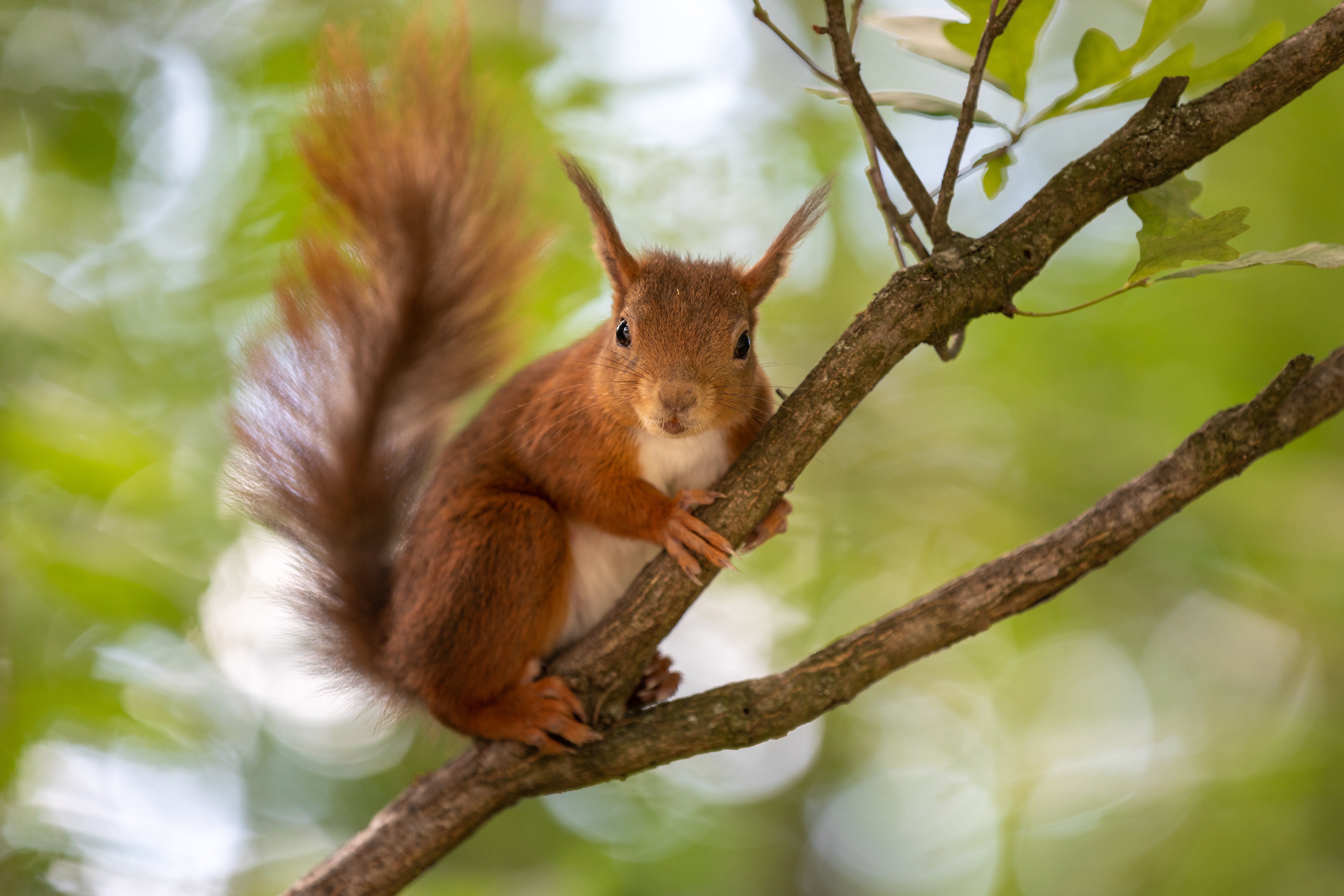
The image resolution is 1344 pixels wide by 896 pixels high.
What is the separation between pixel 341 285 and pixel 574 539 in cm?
82

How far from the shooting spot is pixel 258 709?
4.01 metres

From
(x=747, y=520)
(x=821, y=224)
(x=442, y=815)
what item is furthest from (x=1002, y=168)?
(x=442, y=815)

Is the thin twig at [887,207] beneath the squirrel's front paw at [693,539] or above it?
above

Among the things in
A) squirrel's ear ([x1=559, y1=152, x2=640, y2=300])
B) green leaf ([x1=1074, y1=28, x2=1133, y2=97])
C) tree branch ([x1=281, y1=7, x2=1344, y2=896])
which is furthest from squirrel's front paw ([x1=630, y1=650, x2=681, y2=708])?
green leaf ([x1=1074, y1=28, x2=1133, y2=97])

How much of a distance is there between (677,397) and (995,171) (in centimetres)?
68

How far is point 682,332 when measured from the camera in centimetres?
190

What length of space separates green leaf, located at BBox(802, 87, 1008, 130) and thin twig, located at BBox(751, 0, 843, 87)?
76 mm

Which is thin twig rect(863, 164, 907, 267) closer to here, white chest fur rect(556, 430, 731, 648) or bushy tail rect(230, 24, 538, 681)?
white chest fur rect(556, 430, 731, 648)

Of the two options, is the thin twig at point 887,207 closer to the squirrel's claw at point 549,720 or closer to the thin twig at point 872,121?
the thin twig at point 872,121

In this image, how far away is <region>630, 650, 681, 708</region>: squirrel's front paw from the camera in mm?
2232

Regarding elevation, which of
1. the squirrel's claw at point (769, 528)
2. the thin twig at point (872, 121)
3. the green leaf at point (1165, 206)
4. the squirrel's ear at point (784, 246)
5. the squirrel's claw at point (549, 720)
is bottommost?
the squirrel's claw at point (549, 720)

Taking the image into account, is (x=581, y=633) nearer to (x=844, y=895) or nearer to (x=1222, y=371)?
(x=1222, y=371)

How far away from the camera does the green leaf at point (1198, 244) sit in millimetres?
1277

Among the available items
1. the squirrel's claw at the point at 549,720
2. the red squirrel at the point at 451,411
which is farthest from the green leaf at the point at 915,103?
the squirrel's claw at the point at 549,720
